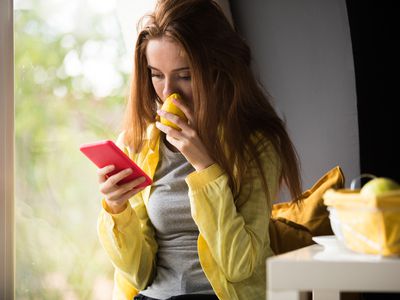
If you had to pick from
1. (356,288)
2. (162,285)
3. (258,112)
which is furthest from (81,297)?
(356,288)

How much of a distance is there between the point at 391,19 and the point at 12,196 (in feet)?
4.17

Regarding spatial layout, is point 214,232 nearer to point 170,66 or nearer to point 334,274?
point 170,66

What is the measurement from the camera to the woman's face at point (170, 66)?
5.77ft

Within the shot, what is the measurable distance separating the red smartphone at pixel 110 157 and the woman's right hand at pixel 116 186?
1cm

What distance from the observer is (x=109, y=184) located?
1.73 metres

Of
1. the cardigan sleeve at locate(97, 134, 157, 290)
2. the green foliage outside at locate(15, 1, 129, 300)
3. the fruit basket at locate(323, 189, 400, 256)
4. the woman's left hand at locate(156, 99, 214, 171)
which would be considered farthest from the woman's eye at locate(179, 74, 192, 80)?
the green foliage outside at locate(15, 1, 129, 300)

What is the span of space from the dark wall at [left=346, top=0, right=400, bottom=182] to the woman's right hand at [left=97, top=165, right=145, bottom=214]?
0.82 meters

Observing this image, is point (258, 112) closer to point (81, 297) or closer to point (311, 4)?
point (311, 4)

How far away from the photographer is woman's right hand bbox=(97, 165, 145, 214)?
5.60 feet

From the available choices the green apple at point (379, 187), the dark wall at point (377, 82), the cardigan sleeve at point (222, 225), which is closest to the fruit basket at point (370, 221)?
the green apple at point (379, 187)

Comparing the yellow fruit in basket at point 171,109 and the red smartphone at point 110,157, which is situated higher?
the yellow fruit in basket at point 171,109

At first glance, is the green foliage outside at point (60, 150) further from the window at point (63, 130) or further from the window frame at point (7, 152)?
the window frame at point (7, 152)

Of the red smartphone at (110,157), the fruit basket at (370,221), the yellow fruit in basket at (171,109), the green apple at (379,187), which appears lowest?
the fruit basket at (370,221)

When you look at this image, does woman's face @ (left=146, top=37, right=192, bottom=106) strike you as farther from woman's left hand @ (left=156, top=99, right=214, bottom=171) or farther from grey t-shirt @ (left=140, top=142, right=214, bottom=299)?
grey t-shirt @ (left=140, top=142, right=214, bottom=299)
